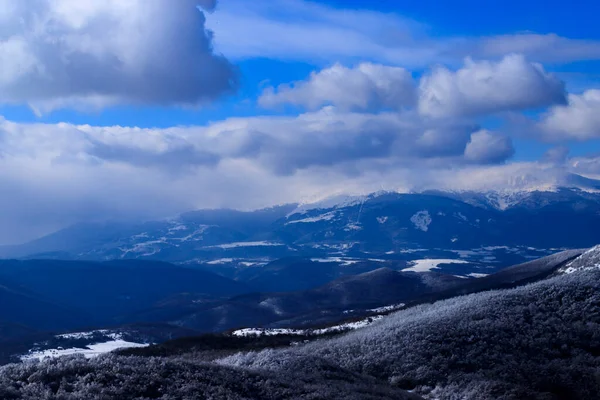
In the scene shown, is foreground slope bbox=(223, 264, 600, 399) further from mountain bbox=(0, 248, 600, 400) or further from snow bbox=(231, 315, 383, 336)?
snow bbox=(231, 315, 383, 336)

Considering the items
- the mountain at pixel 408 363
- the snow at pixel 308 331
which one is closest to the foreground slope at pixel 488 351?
the mountain at pixel 408 363

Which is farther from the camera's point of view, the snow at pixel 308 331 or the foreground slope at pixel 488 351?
the snow at pixel 308 331

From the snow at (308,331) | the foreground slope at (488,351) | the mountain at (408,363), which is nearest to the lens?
the mountain at (408,363)

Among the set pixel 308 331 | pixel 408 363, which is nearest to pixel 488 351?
pixel 408 363

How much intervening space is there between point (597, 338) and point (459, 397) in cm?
1716

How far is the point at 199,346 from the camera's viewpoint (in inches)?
2322

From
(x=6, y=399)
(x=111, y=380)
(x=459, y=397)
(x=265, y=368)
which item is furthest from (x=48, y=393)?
(x=459, y=397)

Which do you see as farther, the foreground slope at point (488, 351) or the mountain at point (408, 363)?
the foreground slope at point (488, 351)

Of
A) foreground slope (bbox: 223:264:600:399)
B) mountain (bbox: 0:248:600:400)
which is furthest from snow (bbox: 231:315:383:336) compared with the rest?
foreground slope (bbox: 223:264:600:399)

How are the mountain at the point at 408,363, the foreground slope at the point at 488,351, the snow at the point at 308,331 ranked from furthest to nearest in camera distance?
the snow at the point at 308,331, the foreground slope at the point at 488,351, the mountain at the point at 408,363

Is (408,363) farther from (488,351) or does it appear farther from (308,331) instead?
(308,331)

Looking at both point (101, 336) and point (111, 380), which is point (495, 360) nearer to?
point (111, 380)

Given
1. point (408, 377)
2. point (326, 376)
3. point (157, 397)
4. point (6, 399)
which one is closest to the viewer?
point (6, 399)

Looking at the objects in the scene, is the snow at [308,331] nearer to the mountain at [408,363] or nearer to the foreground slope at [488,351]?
the mountain at [408,363]
